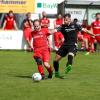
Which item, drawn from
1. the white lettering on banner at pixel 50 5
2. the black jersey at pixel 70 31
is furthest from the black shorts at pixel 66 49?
the white lettering on banner at pixel 50 5

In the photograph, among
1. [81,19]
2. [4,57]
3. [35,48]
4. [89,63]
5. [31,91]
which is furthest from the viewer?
[81,19]

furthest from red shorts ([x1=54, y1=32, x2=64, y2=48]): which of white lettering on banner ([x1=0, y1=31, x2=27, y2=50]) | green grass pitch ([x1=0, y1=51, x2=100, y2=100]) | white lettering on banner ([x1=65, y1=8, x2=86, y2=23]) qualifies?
green grass pitch ([x1=0, y1=51, x2=100, y2=100])

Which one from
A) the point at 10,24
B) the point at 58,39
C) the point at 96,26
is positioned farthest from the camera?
the point at 10,24

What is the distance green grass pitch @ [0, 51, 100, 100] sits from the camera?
38.5 feet

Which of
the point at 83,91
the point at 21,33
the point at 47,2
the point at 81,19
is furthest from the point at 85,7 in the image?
the point at 83,91

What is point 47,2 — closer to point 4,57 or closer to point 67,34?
point 4,57

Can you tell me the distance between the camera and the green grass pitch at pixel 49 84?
11722 millimetres

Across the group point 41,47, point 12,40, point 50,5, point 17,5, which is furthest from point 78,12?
point 41,47

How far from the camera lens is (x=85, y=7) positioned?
31.5 m

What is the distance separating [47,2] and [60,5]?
4.71 feet

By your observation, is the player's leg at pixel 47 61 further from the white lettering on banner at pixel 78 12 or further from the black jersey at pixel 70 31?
the white lettering on banner at pixel 78 12

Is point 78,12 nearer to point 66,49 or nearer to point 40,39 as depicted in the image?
point 66,49

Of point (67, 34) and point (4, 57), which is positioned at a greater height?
point (67, 34)

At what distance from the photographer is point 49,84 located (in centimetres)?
1375
